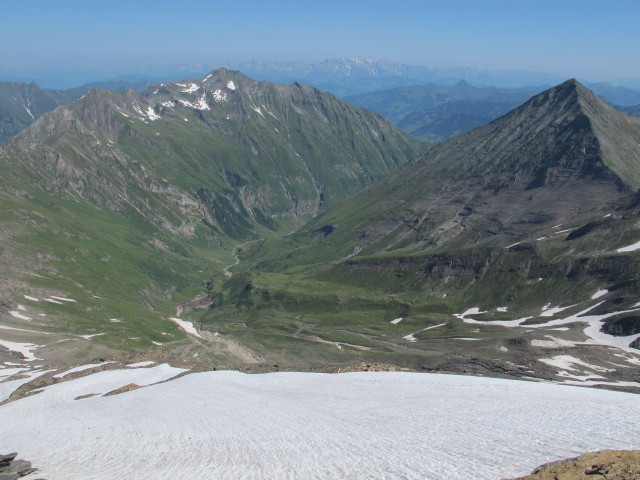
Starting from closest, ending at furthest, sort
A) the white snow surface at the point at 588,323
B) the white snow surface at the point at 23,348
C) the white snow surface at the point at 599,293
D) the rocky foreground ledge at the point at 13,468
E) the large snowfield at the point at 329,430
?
1. the large snowfield at the point at 329,430
2. the rocky foreground ledge at the point at 13,468
3. the white snow surface at the point at 23,348
4. the white snow surface at the point at 588,323
5. the white snow surface at the point at 599,293

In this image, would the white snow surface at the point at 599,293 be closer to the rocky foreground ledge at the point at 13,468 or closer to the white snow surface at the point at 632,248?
the white snow surface at the point at 632,248

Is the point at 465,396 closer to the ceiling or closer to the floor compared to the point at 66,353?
closer to the ceiling

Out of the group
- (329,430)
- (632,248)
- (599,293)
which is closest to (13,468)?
(329,430)

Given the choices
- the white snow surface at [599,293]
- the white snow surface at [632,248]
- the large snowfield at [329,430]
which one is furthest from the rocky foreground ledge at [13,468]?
the white snow surface at [632,248]

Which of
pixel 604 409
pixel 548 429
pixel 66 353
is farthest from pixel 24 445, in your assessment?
pixel 66 353

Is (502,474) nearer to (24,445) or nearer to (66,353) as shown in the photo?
(24,445)
